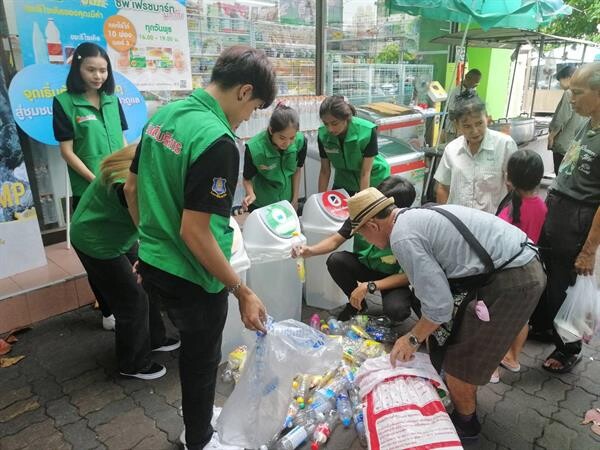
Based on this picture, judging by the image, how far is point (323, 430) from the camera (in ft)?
6.28

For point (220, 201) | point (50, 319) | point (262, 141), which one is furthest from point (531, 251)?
point (50, 319)

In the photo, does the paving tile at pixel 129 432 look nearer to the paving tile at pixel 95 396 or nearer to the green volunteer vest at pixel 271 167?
the paving tile at pixel 95 396

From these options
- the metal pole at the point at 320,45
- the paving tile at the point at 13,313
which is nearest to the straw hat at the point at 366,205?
the paving tile at the point at 13,313

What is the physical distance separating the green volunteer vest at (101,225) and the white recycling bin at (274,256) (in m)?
0.66

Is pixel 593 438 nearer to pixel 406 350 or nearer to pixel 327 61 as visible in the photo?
pixel 406 350

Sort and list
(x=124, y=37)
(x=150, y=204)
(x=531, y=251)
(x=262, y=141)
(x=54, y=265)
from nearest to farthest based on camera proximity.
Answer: (x=150, y=204) < (x=531, y=251) < (x=262, y=141) < (x=54, y=265) < (x=124, y=37)

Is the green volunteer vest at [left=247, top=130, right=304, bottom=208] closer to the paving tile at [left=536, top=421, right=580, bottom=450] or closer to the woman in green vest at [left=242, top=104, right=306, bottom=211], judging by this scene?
the woman in green vest at [left=242, top=104, right=306, bottom=211]

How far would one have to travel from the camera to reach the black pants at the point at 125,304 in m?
2.00

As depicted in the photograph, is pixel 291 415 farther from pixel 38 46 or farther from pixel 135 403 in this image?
pixel 38 46

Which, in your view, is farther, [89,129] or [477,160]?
[89,129]

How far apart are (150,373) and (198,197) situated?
148cm

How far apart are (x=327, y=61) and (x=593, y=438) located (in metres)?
4.37

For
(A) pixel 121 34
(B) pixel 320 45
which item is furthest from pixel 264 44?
(A) pixel 121 34

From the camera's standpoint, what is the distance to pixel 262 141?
2.88 meters
